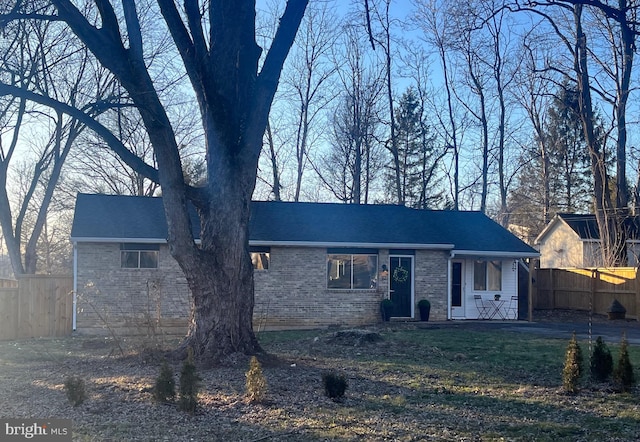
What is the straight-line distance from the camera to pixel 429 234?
891 inches

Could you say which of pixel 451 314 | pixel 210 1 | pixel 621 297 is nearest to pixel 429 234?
pixel 451 314

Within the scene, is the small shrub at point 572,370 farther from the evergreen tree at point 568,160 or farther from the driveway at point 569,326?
the evergreen tree at point 568,160

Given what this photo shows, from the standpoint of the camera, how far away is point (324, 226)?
22.3m

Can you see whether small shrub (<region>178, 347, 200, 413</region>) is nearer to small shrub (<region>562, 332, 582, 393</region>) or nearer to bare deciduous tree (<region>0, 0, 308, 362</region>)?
bare deciduous tree (<region>0, 0, 308, 362</region>)

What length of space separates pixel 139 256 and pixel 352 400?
12.9 meters

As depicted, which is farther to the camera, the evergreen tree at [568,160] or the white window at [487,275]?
the evergreen tree at [568,160]

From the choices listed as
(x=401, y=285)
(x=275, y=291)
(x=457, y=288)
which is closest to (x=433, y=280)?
(x=401, y=285)

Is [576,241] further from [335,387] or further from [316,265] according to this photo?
[335,387]

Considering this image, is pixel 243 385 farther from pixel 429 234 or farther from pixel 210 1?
pixel 429 234

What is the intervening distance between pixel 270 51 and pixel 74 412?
22.0 ft

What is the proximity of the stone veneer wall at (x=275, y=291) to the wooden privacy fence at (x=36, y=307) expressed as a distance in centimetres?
47

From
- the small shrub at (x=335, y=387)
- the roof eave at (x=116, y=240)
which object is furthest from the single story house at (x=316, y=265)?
the small shrub at (x=335, y=387)

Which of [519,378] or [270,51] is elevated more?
[270,51]

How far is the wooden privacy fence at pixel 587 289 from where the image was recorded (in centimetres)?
2367
